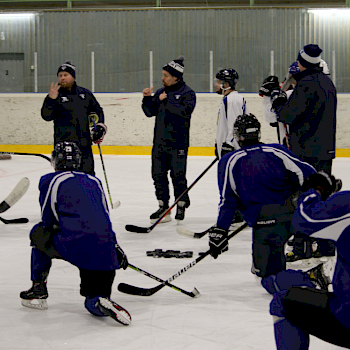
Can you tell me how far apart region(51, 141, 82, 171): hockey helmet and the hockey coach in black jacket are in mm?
1390

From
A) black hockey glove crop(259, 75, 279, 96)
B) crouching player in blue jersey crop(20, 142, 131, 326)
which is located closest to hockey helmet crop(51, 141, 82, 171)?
crouching player in blue jersey crop(20, 142, 131, 326)

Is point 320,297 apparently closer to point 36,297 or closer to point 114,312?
point 114,312

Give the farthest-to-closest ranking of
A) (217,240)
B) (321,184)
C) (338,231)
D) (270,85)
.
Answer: (270,85)
(217,240)
(321,184)
(338,231)

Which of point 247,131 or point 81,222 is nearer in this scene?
point 81,222

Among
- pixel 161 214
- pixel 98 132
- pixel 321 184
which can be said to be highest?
pixel 98 132

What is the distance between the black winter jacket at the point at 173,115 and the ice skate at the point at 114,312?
244 centimetres

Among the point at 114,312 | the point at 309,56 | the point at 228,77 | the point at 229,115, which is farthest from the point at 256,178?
the point at 228,77

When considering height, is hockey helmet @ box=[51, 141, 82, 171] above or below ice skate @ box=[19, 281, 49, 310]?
above

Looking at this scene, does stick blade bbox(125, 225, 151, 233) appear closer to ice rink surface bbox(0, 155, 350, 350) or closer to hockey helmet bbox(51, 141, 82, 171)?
ice rink surface bbox(0, 155, 350, 350)

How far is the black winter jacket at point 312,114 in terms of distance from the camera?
3.53 m

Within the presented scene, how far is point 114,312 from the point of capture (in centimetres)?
247

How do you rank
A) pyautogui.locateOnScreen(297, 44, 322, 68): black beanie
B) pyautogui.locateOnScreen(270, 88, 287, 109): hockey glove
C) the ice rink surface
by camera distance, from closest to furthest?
the ice rink surface, pyautogui.locateOnScreen(297, 44, 322, 68): black beanie, pyautogui.locateOnScreen(270, 88, 287, 109): hockey glove

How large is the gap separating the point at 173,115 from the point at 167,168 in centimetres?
42

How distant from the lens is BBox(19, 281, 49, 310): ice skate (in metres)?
2.73
